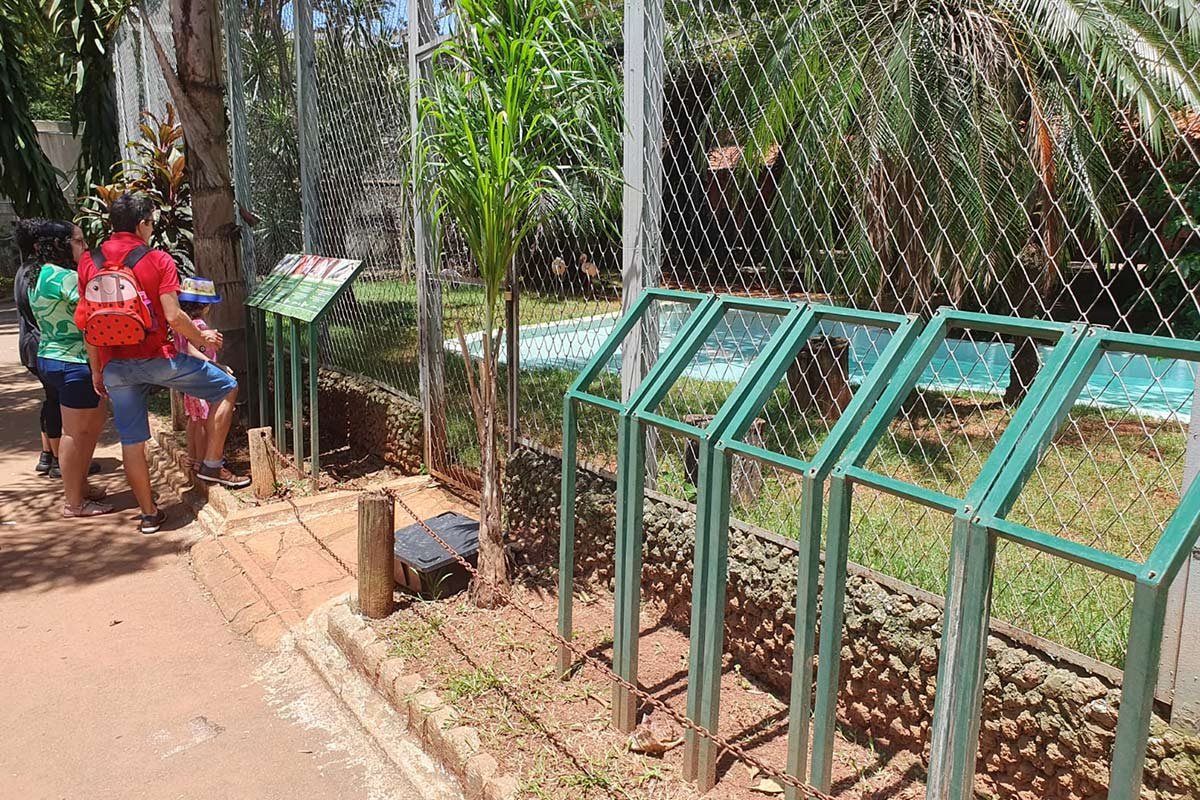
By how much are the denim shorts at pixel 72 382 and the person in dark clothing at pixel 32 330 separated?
1.35 ft

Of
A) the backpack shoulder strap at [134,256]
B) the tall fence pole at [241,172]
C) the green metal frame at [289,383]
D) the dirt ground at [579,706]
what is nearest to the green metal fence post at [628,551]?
the dirt ground at [579,706]

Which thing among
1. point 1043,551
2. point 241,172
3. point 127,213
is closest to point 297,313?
point 127,213

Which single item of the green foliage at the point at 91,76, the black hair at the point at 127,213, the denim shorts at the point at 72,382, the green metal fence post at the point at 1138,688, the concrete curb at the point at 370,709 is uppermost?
the green foliage at the point at 91,76

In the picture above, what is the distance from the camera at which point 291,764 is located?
3.15 m

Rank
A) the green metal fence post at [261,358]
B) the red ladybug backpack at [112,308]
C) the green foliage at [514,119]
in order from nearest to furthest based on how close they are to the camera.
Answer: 1. the green foliage at [514,119]
2. the red ladybug backpack at [112,308]
3. the green metal fence post at [261,358]

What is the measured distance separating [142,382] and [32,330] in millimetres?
1473

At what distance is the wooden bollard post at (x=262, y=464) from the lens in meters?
5.44

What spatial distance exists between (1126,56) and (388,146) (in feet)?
13.6

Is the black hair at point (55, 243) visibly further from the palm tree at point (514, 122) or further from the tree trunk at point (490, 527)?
the tree trunk at point (490, 527)

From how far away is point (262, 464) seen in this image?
5492 millimetres

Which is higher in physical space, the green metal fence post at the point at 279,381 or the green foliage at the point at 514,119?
the green foliage at the point at 514,119

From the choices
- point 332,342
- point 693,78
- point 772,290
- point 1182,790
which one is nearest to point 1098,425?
point 772,290

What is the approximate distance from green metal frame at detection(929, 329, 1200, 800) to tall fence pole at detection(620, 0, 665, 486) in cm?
196

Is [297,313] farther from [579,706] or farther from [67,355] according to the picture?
[579,706]
